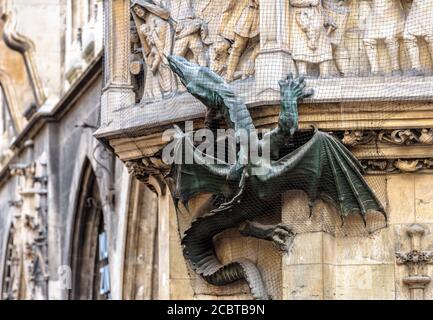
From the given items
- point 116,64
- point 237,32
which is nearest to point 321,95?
point 237,32

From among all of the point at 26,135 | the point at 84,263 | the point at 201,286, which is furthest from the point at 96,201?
the point at 201,286

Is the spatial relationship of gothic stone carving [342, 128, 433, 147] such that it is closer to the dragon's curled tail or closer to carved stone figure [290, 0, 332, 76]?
carved stone figure [290, 0, 332, 76]

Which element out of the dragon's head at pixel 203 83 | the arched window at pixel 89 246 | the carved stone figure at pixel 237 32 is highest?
the arched window at pixel 89 246

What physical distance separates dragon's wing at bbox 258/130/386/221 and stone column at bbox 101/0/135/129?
1959 millimetres

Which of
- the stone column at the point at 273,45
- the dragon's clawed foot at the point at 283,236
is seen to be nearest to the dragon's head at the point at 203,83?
the stone column at the point at 273,45

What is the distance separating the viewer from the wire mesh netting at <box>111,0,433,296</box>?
16281 mm

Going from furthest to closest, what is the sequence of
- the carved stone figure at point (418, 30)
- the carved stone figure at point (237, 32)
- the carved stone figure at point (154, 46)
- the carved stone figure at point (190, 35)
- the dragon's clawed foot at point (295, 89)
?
the carved stone figure at point (154, 46) < the carved stone figure at point (190, 35) < the carved stone figure at point (237, 32) < the carved stone figure at point (418, 30) < the dragon's clawed foot at point (295, 89)

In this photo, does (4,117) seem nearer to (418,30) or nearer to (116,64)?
(116,64)

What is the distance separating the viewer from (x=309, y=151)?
53.7 ft

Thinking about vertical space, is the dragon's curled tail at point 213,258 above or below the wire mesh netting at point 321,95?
below

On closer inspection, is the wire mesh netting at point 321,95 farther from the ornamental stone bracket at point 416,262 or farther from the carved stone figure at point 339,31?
the ornamental stone bracket at point 416,262

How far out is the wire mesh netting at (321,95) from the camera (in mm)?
16281

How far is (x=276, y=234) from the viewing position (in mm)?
16656

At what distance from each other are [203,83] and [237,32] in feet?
1.97
